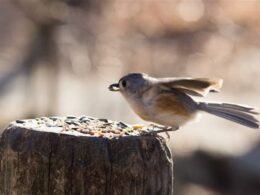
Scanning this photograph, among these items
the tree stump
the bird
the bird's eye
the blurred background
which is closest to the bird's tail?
the bird

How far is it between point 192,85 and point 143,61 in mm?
13167

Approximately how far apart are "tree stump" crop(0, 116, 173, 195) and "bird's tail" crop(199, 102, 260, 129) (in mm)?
992

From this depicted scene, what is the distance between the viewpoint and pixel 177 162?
11539 millimetres

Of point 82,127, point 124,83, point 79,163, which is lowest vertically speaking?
point 79,163

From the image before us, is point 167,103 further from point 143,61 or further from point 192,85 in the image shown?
point 143,61

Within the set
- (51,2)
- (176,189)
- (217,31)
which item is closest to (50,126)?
(176,189)

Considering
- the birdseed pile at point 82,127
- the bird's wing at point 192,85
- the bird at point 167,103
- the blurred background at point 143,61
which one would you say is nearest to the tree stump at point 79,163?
the birdseed pile at point 82,127

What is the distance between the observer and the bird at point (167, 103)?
4863 mm

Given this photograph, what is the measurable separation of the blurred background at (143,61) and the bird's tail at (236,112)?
619 centimetres

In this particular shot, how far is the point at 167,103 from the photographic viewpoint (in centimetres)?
493

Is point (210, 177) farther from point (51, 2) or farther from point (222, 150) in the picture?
point (51, 2)

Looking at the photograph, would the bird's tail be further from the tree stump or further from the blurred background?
the blurred background

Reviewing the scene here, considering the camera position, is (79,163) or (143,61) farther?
(143,61)

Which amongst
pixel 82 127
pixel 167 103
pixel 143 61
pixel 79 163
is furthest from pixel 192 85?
pixel 143 61
